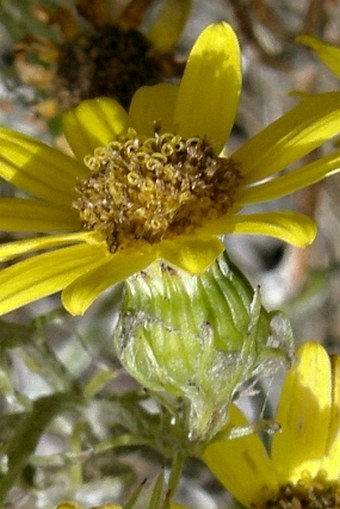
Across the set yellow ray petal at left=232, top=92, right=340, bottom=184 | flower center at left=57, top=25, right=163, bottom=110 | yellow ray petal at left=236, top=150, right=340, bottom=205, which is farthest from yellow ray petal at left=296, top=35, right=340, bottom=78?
flower center at left=57, top=25, right=163, bottom=110

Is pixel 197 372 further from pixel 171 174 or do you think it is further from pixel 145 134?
pixel 145 134

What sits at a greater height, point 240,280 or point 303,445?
point 240,280

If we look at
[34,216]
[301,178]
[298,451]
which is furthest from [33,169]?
[298,451]

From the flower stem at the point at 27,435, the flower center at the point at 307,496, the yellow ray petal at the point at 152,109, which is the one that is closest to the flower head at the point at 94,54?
the yellow ray petal at the point at 152,109

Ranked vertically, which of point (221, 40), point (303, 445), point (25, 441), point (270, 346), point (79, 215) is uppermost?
point (221, 40)

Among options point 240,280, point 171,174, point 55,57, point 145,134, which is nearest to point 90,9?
point 55,57

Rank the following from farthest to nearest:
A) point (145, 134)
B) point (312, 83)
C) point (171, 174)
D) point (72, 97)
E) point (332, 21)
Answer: point (332, 21) < point (312, 83) < point (72, 97) < point (145, 134) < point (171, 174)

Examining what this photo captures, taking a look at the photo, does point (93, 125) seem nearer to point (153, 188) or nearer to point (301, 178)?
point (153, 188)
